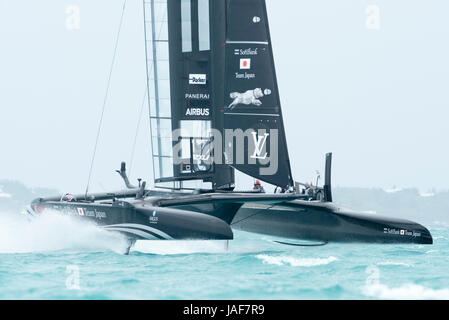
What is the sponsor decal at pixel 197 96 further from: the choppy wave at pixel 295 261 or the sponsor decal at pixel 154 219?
the choppy wave at pixel 295 261

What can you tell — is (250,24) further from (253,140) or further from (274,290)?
(274,290)

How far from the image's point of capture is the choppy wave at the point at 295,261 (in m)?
10.9

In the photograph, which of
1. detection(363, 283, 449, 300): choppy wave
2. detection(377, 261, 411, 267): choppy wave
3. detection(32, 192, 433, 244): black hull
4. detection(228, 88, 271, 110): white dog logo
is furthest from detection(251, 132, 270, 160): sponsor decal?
detection(363, 283, 449, 300): choppy wave

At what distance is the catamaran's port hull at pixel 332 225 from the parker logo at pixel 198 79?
2.61 m

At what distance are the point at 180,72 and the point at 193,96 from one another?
506 millimetres

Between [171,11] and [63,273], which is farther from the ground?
[171,11]

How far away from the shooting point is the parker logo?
1449 cm

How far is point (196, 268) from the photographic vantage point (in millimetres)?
10281

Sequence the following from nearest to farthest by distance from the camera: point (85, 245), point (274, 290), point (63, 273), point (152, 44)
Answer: point (274, 290), point (63, 273), point (85, 245), point (152, 44)

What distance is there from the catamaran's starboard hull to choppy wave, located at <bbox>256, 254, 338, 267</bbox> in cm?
78

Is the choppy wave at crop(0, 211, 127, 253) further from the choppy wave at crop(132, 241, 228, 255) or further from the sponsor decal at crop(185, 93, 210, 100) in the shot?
the sponsor decal at crop(185, 93, 210, 100)
